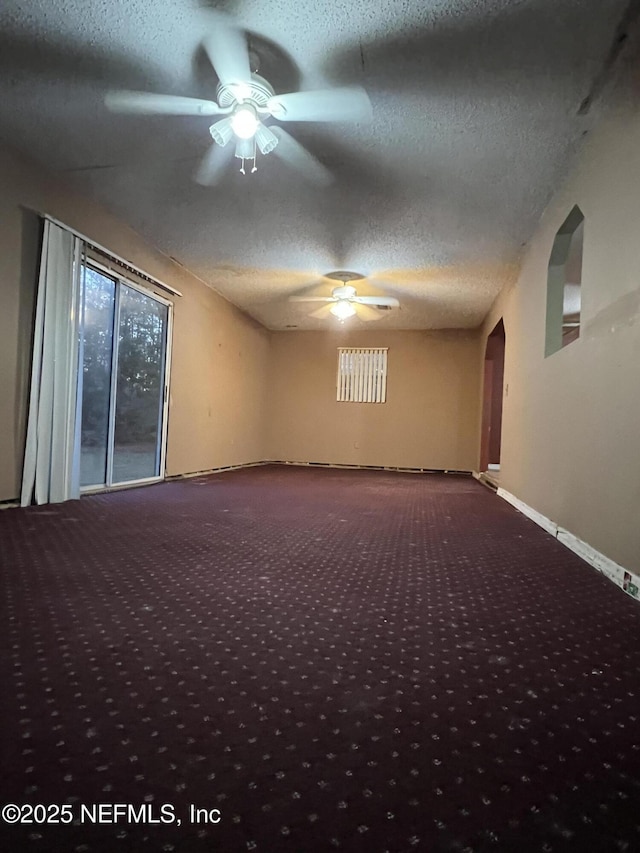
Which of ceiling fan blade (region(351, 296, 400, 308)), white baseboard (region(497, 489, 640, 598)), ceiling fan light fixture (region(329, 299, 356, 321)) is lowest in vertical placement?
white baseboard (region(497, 489, 640, 598))

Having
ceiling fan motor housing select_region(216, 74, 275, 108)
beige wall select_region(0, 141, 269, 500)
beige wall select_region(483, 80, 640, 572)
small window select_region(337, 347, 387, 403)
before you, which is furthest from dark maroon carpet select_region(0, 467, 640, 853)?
small window select_region(337, 347, 387, 403)

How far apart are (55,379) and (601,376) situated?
3.72 metres

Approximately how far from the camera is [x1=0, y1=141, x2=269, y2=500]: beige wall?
351 cm

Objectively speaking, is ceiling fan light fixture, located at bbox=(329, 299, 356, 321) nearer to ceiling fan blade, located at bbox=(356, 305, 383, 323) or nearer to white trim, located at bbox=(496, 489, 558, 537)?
ceiling fan blade, located at bbox=(356, 305, 383, 323)

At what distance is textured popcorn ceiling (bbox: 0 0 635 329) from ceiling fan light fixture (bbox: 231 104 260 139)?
0.20m

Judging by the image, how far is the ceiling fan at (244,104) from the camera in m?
2.49

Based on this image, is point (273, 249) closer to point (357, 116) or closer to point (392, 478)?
point (357, 116)

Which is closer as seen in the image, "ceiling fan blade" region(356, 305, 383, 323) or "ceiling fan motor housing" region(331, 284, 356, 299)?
"ceiling fan motor housing" region(331, 284, 356, 299)

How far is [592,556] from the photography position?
99.4 inches

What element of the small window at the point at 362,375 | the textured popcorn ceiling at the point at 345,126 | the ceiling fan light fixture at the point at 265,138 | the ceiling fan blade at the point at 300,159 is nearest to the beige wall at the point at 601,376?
the textured popcorn ceiling at the point at 345,126

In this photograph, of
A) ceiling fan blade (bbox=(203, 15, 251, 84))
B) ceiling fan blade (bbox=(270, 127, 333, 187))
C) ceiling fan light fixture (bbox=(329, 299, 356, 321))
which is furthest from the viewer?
ceiling fan light fixture (bbox=(329, 299, 356, 321))

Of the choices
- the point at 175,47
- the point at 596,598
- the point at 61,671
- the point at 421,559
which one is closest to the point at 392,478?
the point at 421,559

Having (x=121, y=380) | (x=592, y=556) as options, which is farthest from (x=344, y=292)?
(x=592, y=556)

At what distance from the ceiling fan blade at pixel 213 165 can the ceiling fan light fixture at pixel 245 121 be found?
1.85 ft
